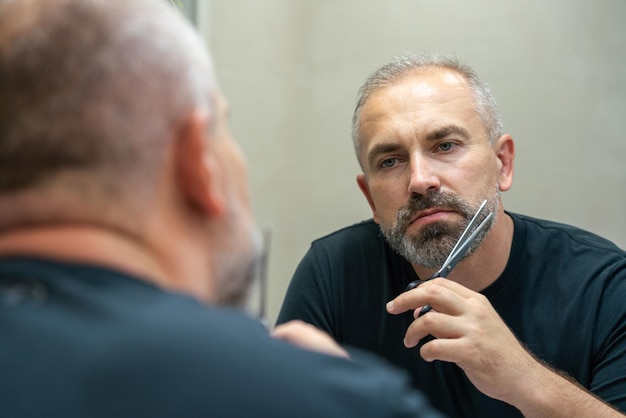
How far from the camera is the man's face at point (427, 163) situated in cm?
138

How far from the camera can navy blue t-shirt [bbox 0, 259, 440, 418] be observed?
47cm

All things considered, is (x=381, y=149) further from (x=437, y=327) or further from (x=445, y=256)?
(x=437, y=327)

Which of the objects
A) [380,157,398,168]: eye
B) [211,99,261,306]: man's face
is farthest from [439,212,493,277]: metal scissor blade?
[211,99,261,306]: man's face

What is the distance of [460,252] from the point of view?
51.8 inches

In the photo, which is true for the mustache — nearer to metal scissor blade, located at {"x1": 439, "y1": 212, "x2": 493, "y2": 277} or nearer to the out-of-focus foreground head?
metal scissor blade, located at {"x1": 439, "y1": 212, "x2": 493, "y2": 277}

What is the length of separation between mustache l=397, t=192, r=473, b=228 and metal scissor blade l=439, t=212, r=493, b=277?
0.03 m

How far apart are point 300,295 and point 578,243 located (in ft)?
1.82

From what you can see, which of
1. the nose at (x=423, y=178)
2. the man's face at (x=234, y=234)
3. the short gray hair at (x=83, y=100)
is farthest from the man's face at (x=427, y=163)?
the short gray hair at (x=83, y=100)

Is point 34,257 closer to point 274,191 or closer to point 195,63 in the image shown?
point 195,63

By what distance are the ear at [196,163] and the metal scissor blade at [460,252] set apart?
715 millimetres

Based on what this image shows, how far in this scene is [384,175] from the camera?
4.79 ft

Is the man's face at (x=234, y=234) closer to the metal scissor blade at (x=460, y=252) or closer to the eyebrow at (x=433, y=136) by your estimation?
the metal scissor blade at (x=460, y=252)

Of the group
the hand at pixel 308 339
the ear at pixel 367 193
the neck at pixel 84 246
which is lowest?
the hand at pixel 308 339

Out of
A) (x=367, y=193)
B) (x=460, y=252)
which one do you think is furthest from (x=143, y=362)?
(x=367, y=193)
